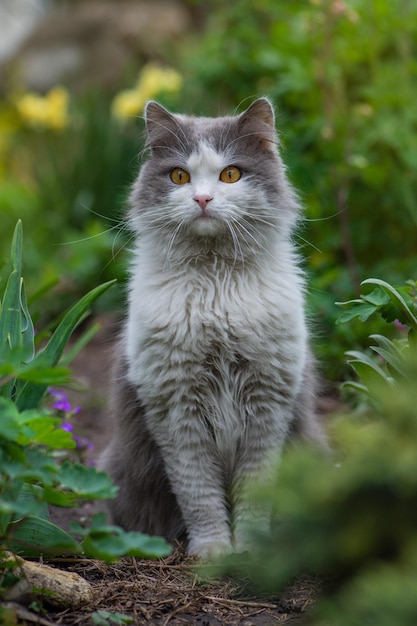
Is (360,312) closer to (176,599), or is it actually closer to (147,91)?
(176,599)

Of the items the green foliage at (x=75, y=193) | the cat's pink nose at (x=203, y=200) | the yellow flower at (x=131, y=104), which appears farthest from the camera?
the yellow flower at (x=131, y=104)

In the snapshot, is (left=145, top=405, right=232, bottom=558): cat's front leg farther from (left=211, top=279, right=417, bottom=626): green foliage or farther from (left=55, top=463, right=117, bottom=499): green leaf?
(left=211, top=279, right=417, bottom=626): green foliage

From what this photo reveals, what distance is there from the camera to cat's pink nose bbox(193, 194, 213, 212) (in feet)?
7.88

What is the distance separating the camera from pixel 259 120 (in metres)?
2.62

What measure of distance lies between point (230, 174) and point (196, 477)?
3.22ft

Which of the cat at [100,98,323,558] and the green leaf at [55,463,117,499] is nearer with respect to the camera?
the green leaf at [55,463,117,499]

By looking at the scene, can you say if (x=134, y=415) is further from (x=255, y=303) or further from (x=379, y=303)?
(x=379, y=303)

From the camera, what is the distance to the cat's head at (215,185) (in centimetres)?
246

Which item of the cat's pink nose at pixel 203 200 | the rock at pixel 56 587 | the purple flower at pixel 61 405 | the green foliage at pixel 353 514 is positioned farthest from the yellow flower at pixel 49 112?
the green foliage at pixel 353 514

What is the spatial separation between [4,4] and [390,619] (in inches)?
564

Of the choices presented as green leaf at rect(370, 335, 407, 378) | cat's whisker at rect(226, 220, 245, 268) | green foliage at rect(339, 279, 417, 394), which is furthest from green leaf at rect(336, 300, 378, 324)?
cat's whisker at rect(226, 220, 245, 268)

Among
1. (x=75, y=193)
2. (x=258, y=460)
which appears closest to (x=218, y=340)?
(x=258, y=460)

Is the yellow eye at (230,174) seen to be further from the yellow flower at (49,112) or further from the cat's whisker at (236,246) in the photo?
the yellow flower at (49,112)

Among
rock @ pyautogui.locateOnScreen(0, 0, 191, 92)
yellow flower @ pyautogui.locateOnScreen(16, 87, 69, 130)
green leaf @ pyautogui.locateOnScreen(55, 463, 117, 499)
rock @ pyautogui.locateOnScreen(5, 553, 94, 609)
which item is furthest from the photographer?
rock @ pyautogui.locateOnScreen(0, 0, 191, 92)
